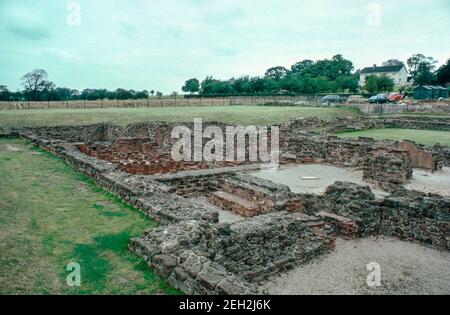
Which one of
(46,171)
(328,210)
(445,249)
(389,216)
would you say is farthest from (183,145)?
(445,249)

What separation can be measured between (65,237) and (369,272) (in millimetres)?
5538

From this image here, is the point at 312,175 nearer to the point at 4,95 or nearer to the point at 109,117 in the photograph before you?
the point at 109,117

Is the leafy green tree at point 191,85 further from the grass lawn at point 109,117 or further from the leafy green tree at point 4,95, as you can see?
the grass lawn at point 109,117

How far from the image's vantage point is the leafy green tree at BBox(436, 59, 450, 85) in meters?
65.2

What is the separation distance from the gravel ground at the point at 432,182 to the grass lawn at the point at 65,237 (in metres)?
9.49

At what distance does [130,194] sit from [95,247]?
90.1 inches

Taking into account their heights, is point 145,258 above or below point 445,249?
above

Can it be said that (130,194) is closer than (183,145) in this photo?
Yes

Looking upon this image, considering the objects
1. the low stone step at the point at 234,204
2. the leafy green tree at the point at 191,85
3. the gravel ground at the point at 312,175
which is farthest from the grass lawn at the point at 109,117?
the leafy green tree at the point at 191,85

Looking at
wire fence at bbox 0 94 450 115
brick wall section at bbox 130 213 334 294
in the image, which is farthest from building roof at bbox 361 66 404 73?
brick wall section at bbox 130 213 334 294

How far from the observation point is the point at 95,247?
5668 millimetres

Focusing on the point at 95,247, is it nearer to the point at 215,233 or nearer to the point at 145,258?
the point at 145,258

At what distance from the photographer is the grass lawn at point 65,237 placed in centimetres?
452

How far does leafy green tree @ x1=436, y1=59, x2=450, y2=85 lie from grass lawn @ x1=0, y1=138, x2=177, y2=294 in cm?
7156
